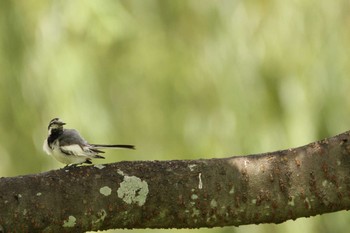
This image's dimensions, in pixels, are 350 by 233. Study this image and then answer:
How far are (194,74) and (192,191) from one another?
3.61 metres

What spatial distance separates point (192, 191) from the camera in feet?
9.64

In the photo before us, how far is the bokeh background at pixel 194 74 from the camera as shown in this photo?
5980mm

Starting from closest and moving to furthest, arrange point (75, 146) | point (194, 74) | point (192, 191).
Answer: point (192, 191) → point (75, 146) → point (194, 74)

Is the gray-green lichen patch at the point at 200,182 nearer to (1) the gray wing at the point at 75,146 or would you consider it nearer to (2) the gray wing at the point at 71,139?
(1) the gray wing at the point at 75,146

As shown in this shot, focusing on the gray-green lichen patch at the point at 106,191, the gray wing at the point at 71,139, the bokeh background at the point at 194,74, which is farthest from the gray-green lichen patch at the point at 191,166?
the bokeh background at the point at 194,74

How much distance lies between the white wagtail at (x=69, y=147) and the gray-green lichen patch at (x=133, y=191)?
46 cm

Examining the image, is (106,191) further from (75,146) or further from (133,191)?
(75,146)

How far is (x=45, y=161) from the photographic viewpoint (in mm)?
6098

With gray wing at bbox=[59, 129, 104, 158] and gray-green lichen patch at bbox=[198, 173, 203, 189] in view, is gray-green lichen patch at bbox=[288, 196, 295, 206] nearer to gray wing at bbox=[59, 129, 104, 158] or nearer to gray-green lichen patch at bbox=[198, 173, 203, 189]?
gray-green lichen patch at bbox=[198, 173, 203, 189]

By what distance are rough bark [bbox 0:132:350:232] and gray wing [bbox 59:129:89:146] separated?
72 centimetres

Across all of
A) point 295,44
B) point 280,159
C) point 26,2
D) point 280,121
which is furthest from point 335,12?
point 280,159

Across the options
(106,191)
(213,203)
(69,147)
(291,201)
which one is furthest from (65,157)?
(291,201)

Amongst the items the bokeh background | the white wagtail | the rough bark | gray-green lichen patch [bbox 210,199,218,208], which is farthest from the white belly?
the bokeh background

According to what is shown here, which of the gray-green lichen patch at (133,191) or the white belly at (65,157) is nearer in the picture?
the gray-green lichen patch at (133,191)
